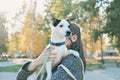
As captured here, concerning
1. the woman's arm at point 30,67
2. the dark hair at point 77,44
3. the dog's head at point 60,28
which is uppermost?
the dog's head at point 60,28

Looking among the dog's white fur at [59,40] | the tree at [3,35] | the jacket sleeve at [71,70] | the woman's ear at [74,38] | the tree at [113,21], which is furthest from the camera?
the tree at [3,35]

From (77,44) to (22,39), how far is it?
64.4 m

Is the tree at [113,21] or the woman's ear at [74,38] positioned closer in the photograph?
the woman's ear at [74,38]

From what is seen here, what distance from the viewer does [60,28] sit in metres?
2.67

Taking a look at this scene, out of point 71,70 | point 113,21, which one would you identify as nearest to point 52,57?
point 71,70

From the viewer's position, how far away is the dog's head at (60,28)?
104 inches

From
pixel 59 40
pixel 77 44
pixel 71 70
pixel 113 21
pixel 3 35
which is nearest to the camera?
pixel 71 70

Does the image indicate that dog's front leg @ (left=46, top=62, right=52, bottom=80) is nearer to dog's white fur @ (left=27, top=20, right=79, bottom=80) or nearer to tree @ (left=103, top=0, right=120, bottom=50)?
dog's white fur @ (left=27, top=20, right=79, bottom=80)

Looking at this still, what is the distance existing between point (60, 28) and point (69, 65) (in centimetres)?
28

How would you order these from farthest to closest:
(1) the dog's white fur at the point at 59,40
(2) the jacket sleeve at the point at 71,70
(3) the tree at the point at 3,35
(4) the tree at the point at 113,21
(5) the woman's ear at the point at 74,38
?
(3) the tree at the point at 3,35 → (4) the tree at the point at 113,21 → (5) the woman's ear at the point at 74,38 → (1) the dog's white fur at the point at 59,40 → (2) the jacket sleeve at the point at 71,70

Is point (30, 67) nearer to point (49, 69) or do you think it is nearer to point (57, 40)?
point (49, 69)

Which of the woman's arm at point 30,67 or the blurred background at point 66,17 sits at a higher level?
the woman's arm at point 30,67

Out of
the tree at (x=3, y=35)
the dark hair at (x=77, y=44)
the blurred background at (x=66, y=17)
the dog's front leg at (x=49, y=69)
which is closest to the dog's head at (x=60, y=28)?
the dark hair at (x=77, y=44)

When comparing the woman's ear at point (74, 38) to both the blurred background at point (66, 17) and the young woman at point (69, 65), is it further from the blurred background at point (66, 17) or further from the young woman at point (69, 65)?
the blurred background at point (66, 17)
